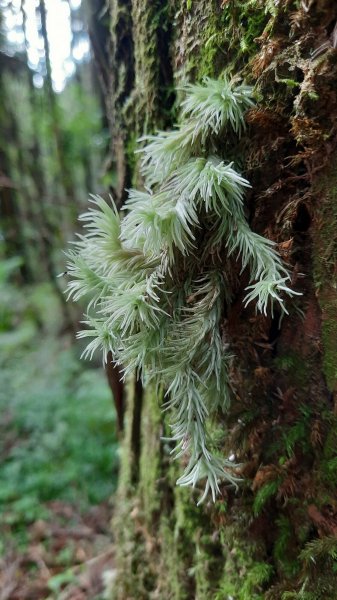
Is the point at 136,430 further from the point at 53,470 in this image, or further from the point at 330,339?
the point at 53,470

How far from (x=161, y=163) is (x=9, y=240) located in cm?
605

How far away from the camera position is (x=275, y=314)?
92cm

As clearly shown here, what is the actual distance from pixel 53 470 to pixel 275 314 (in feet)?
10.6

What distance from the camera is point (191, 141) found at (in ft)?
2.79

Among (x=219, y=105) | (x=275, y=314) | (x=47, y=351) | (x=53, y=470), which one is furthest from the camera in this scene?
(x=47, y=351)

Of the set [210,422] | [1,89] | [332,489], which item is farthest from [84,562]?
[1,89]

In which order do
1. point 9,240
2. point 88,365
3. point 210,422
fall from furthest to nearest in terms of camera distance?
point 9,240 → point 88,365 → point 210,422

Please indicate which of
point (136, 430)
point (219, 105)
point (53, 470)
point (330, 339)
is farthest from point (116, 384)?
point (53, 470)

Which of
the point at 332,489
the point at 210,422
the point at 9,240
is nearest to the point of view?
the point at 332,489

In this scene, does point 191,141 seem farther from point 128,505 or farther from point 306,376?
point 128,505

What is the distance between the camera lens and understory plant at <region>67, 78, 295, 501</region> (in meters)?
0.80

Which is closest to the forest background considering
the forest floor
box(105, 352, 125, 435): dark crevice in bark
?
the forest floor

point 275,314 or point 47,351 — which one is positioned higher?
point 275,314

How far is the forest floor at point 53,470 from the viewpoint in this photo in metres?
2.36
